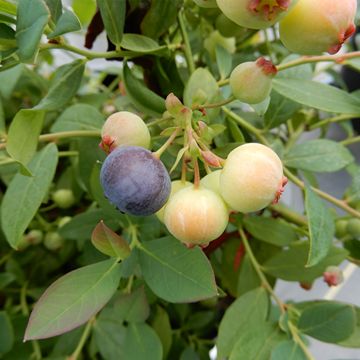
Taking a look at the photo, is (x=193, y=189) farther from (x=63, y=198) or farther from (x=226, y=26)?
(x=63, y=198)

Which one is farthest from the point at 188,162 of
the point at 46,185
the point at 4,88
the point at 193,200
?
the point at 4,88

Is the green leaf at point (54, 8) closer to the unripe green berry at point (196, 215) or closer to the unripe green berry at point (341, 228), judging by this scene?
the unripe green berry at point (196, 215)

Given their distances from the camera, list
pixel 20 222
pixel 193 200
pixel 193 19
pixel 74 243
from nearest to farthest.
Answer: pixel 193 200
pixel 20 222
pixel 193 19
pixel 74 243

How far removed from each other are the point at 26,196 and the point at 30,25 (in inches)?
6.5

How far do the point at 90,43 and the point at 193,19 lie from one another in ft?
0.41

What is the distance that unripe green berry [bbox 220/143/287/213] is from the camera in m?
0.27

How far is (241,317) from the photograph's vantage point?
47 centimetres

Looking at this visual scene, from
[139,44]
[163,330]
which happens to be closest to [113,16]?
[139,44]

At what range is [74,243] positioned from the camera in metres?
0.65

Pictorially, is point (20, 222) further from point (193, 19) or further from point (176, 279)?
point (193, 19)

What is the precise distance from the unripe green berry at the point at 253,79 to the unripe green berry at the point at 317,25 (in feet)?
0.07

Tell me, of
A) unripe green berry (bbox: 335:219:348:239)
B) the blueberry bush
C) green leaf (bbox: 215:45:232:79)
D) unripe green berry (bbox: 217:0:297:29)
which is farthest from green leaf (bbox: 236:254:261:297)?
unripe green berry (bbox: 217:0:297:29)

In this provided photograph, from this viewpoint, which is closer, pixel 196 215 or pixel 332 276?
pixel 196 215

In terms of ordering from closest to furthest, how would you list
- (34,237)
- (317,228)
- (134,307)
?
1. (317,228)
2. (134,307)
3. (34,237)
